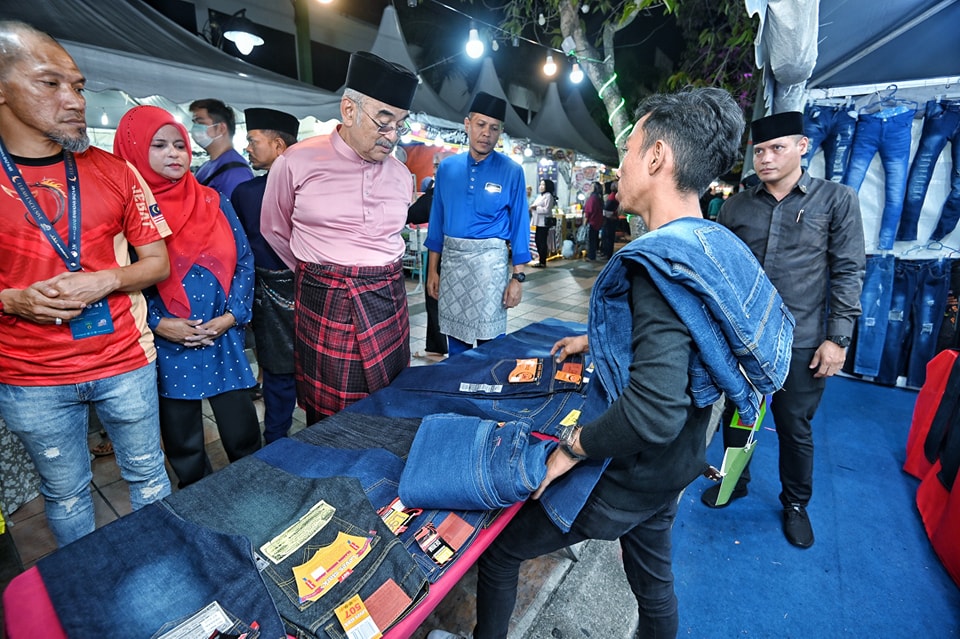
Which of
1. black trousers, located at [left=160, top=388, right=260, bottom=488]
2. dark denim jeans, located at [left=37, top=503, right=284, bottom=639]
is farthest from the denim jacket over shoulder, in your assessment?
black trousers, located at [left=160, top=388, right=260, bottom=488]

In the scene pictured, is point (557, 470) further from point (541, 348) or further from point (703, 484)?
point (703, 484)

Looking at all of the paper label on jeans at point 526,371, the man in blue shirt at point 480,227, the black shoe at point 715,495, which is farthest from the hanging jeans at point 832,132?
the paper label on jeans at point 526,371

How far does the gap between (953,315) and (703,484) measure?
273cm

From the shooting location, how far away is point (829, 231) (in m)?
2.07

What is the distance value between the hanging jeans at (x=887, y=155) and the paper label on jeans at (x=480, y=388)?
11.9 ft

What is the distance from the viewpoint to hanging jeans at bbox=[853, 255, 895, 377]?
3.63 metres

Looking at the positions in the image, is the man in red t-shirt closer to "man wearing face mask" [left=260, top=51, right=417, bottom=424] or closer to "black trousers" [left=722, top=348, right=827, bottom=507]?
"man wearing face mask" [left=260, top=51, right=417, bottom=424]

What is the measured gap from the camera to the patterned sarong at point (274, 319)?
230 centimetres

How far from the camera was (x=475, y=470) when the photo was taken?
3.56 ft

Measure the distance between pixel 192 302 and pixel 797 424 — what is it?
8.49ft

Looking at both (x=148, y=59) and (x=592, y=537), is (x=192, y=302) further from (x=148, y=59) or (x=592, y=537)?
(x=148, y=59)

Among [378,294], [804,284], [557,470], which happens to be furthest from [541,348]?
[804,284]

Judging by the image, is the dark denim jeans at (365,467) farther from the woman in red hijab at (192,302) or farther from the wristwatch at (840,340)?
the wristwatch at (840,340)

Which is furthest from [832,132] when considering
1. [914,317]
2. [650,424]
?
[650,424]
